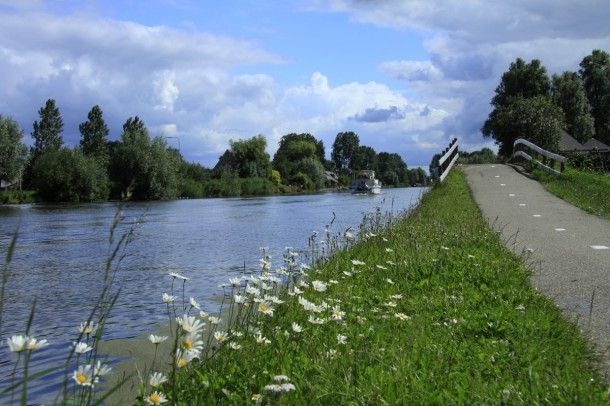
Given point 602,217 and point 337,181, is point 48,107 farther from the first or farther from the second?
point 602,217

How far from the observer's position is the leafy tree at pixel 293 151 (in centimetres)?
13225

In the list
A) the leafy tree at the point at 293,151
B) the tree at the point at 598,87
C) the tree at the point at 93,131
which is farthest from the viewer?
the leafy tree at the point at 293,151

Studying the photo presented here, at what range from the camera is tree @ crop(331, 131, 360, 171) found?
188 metres

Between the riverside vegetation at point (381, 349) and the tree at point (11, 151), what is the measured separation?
210 feet

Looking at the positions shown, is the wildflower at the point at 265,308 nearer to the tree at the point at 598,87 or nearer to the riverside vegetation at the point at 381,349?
the riverside vegetation at the point at 381,349

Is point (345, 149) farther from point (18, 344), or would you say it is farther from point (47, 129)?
point (18, 344)

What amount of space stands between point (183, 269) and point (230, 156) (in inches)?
4603

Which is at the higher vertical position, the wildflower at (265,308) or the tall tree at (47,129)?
the tall tree at (47,129)

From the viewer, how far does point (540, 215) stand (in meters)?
15.7

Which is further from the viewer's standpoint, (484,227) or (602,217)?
(602,217)

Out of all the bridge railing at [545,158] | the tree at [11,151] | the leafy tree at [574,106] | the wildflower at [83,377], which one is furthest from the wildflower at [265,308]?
the leafy tree at [574,106]

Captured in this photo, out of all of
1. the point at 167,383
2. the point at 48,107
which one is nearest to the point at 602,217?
the point at 167,383

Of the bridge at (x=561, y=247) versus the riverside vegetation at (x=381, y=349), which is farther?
the bridge at (x=561, y=247)

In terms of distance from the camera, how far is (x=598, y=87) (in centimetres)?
7862
